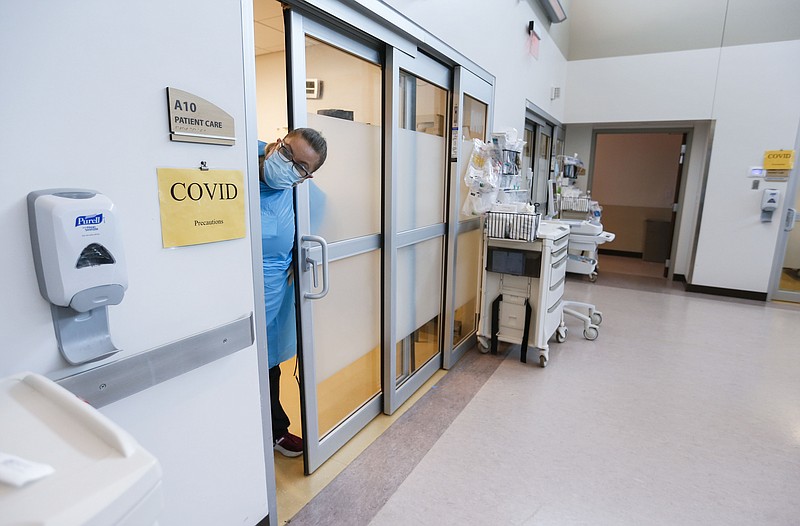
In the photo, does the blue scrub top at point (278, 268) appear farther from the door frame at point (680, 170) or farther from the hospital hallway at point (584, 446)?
the door frame at point (680, 170)

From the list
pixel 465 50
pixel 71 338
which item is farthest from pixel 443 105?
pixel 71 338

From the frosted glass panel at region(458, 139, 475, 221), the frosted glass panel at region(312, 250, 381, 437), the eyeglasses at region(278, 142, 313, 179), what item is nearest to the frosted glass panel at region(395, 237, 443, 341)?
the frosted glass panel at region(312, 250, 381, 437)

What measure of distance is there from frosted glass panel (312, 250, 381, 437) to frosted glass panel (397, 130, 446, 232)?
38 cm

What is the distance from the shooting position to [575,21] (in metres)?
5.83

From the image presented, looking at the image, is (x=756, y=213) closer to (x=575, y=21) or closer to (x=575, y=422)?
(x=575, y=21)

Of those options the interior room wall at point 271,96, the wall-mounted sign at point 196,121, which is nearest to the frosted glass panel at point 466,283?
the interior room wall at point 271,96

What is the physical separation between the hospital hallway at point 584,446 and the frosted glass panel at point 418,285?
514 millimetres

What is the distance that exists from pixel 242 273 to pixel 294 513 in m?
1.12

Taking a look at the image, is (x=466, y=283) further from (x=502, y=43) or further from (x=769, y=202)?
(x=769, y=202)

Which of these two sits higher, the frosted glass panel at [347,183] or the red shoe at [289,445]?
the frosted glass panel at [347,183]

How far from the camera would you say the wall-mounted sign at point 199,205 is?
1118 mm

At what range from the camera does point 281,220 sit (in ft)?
5.61

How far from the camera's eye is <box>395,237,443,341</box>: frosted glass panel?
8.48 feet

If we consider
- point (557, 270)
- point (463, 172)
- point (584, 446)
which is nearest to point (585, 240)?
point (557, 270)
